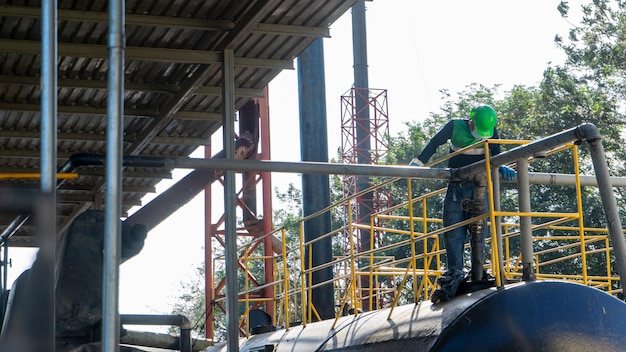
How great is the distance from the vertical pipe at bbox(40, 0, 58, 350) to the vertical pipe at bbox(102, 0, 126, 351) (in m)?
0.41

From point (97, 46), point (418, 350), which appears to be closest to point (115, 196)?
point (418, 350)

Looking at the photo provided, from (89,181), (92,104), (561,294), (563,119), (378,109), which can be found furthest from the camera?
Result: (378,109)

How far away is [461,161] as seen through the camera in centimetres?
1093

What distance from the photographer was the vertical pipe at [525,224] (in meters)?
9.09

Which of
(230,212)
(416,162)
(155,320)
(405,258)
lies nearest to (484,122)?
(416,162)

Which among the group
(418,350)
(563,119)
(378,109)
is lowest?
(418,350)

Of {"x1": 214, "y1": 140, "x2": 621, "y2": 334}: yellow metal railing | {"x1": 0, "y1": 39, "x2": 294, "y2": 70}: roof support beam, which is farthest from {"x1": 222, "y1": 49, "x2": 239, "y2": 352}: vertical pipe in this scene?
{"x1": 0, "y1": 39, "x2": 294, "y2": 70}: roof support beam

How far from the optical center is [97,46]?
15.8m

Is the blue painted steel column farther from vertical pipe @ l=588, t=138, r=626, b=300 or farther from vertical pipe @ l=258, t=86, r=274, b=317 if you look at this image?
vertical pipe @ l=588, t=138, r=626, b=300

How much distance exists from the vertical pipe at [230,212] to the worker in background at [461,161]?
409cm

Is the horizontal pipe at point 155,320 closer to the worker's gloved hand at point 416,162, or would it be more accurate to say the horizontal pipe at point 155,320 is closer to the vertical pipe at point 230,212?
the vertical pipe at point 230,212

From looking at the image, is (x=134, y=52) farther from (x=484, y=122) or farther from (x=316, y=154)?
(x=484, y=122)

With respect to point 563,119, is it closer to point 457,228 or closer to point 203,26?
point 203,26

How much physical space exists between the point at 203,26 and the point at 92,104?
4936 mm
